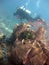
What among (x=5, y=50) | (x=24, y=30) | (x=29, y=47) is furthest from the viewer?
(x=24, y=30)

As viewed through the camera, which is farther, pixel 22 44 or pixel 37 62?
pixel 22 44

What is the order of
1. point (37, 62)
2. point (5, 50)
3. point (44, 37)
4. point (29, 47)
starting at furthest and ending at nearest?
point (44, 37)
point (5, 50)
point (29, 47)
point (37, 62)

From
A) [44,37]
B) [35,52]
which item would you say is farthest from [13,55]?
[44,37]

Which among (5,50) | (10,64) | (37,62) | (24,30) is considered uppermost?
(24,30)

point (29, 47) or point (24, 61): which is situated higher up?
point (29, 47)

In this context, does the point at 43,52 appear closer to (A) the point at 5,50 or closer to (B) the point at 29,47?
(B) the point at 29,47

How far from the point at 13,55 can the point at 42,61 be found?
968 millimetres

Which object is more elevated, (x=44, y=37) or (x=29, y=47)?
(x=44, y=37)

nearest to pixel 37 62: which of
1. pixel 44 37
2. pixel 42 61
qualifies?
pixel 42 61

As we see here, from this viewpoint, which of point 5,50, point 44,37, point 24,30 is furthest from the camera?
point 24,30

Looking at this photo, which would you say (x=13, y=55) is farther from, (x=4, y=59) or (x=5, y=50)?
(x=5, y=50)

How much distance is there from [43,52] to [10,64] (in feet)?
3.75

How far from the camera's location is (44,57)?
5.11m

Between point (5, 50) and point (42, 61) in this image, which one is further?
point (5, 50)
